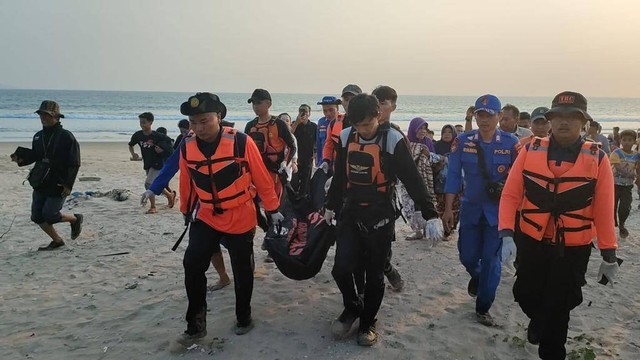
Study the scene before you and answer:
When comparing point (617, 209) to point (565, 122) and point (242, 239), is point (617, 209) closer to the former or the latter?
point (565, 122)

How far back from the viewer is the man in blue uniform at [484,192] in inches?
174

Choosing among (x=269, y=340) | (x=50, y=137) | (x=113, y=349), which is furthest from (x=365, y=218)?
(x=50, y=137)

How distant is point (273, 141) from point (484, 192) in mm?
2795

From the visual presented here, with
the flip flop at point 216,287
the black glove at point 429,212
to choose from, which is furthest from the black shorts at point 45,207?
the black glove at point 429,212

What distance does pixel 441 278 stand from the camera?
5.85m

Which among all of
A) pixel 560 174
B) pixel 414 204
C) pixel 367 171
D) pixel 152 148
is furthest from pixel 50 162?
pixel 560 174

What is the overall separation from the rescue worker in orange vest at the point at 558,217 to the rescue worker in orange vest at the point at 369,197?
0.72 m

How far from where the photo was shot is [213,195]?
400cm

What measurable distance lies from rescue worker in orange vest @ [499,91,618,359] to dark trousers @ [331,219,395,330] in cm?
99

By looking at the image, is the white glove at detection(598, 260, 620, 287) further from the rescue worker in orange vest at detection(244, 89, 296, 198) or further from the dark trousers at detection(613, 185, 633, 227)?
the dark trousers at detection(613, 185, 633, 227)

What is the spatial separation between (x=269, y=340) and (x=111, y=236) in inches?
183

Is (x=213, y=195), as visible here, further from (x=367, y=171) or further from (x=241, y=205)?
(x=367, y=171)

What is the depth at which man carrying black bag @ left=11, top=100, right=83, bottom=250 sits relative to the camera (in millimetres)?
6559

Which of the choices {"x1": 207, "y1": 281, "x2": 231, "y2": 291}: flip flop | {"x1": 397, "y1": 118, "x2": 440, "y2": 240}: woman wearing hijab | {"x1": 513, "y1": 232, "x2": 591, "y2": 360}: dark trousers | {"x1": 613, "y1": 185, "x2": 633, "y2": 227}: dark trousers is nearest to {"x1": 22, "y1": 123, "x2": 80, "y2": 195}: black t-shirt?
Result: {"x1": 207, "y1": 281, "x2": 231, "y2": 291}: flip flop
